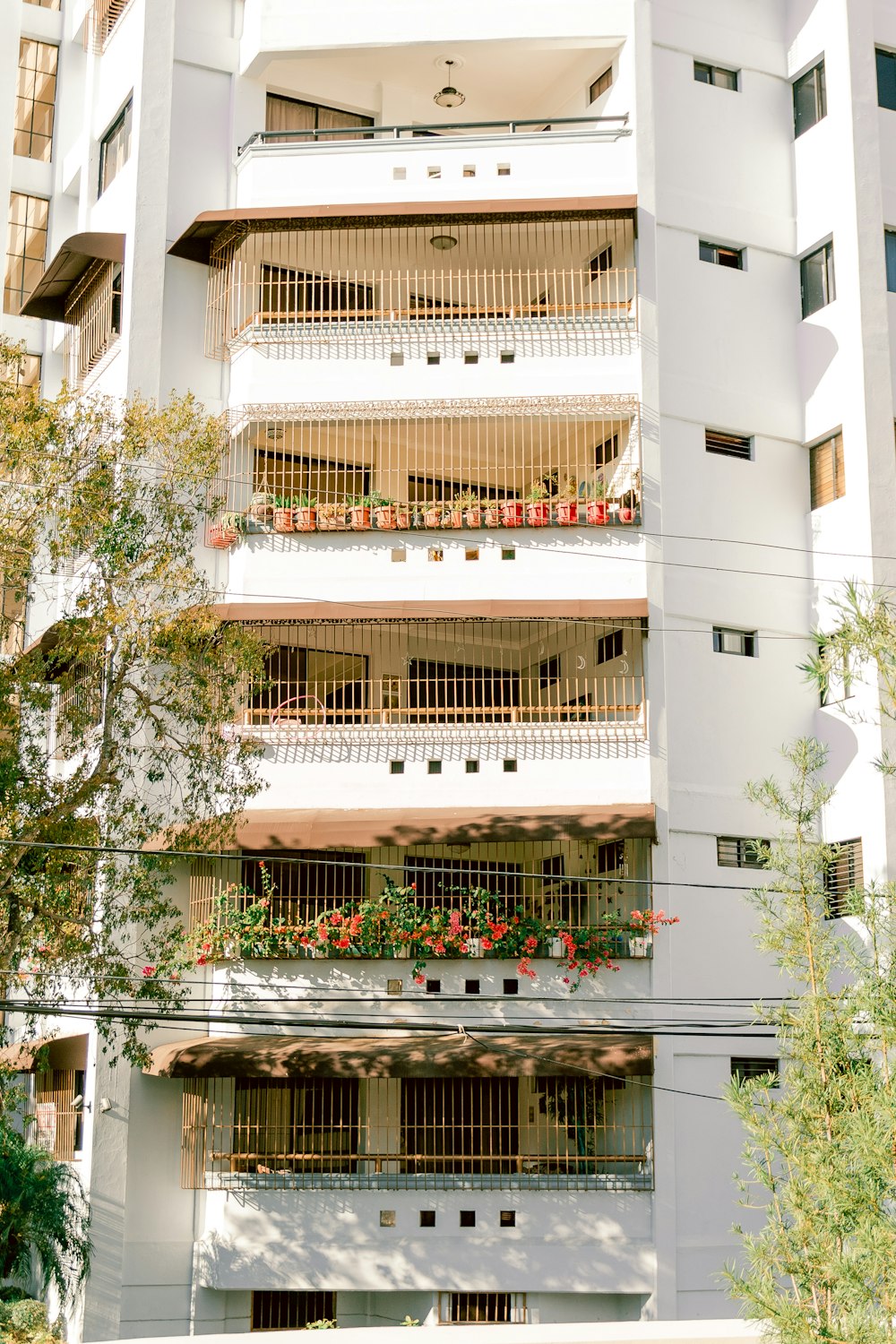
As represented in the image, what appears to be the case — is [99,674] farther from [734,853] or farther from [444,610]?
[734,853]

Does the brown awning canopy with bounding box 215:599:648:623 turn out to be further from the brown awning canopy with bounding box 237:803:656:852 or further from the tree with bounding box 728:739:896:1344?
the tree with bounding box 728:739:896:1344

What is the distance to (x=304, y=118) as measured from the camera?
2686cm

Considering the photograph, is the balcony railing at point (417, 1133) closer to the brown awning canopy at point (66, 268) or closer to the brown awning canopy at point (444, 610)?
the brown awning canopy at point (444, 610)

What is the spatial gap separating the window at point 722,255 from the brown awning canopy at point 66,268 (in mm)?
9345

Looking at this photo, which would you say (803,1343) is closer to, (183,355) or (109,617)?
(109,617)

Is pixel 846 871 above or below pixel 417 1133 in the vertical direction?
above

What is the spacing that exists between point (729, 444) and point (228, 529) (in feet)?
26.0

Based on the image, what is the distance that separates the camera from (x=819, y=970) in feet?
30.2

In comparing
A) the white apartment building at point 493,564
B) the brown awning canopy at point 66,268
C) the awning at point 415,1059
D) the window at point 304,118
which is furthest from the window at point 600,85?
the awning at point 415,1059

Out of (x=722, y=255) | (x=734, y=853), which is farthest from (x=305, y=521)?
(x=734, y=853)

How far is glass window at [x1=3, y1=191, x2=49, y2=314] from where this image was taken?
31266mm

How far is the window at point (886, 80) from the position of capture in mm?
25641

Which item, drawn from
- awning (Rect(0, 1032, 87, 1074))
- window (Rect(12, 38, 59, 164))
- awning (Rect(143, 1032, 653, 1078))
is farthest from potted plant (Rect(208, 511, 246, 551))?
window (Rect(12, 38, 59, 164))

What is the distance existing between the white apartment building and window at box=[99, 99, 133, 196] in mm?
96
